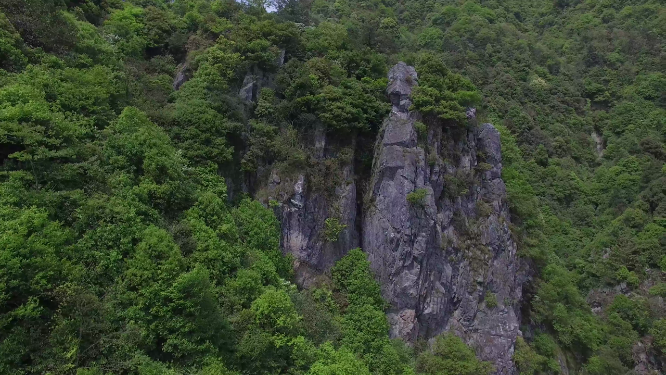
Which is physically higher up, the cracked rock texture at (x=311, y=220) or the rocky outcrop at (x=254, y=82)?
the rocky outcrop at (x=254, y=82)

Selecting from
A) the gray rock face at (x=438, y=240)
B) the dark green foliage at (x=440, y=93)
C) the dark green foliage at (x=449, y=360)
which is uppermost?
the dark green foliage at (x=440, y=93)

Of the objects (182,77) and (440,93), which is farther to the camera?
(440,93)

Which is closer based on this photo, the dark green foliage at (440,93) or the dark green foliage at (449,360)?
the dark green foliage at (449,360)

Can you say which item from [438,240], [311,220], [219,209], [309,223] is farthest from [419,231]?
[219,209]

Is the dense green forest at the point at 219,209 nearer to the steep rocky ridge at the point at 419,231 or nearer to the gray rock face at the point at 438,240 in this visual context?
the steep rocky ridge at the point at 419,231

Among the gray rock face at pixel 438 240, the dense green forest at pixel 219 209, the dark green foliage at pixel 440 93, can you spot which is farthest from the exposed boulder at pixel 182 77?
the dark green foliage at pixel 440 93

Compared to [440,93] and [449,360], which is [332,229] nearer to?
[449,360]

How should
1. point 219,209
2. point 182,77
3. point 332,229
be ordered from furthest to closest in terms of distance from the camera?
point 182,77 → point 332,229 → point 219,209
